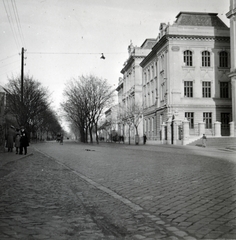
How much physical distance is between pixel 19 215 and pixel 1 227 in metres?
0.71

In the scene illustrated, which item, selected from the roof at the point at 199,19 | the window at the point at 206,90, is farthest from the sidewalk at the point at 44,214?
the roof at the point at 199,19

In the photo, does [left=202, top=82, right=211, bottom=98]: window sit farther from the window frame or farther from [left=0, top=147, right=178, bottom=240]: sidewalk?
[left=0, top=147, right=178, bottom=240]: sidewalk

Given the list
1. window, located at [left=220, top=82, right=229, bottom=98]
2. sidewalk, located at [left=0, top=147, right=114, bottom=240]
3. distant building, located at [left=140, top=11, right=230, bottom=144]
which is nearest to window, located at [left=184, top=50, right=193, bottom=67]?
distant building, located at [left=140, top=11, right=230, bottom=144]

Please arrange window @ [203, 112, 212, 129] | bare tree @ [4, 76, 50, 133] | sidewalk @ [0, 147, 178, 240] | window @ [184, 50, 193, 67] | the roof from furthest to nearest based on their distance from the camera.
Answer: the roof → window @ [184, 50, 193, 67] → window @ [203, 112, 212, 129] → bare tree @ [4, 76, 50, 133] → sidewalk @ [0, 147, 178, 240]

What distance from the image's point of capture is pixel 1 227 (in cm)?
467

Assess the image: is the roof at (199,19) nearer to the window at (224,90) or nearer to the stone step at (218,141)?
the window at (224,90)

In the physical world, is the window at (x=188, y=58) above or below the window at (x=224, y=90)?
above

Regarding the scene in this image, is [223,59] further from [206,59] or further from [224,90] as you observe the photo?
[224,90]

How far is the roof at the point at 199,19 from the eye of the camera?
50084 mm

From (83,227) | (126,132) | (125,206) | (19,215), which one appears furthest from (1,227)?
(126,132)

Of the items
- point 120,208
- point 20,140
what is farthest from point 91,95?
point 120,208

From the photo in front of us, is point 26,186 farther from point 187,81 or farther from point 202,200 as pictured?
point 187,81

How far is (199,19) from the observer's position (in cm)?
5072

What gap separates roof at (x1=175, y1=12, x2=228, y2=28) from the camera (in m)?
50.1
